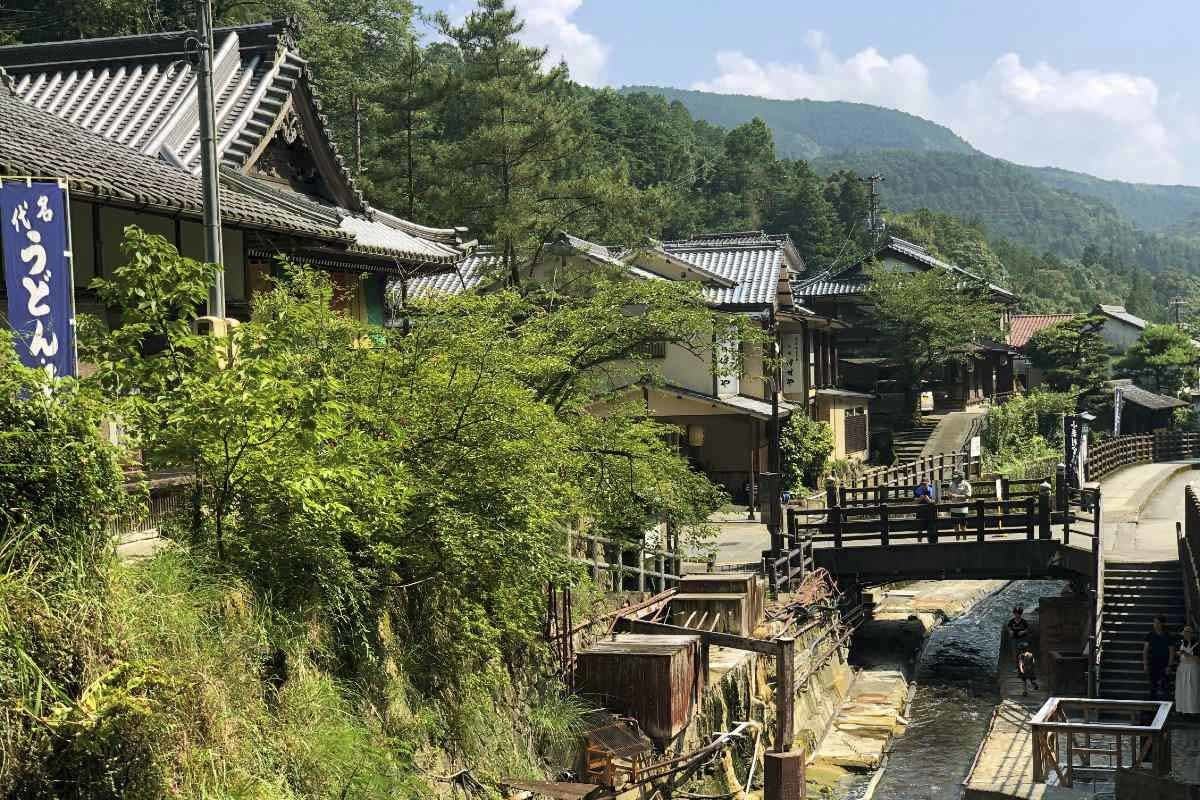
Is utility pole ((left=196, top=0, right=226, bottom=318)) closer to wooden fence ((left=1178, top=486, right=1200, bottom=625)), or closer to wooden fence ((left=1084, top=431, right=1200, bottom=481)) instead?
wooden fence ((left=1178, top=486, right=1200, bottom=625))

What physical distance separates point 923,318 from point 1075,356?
45.9ft

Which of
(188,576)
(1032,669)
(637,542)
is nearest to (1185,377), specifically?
(1032,669)

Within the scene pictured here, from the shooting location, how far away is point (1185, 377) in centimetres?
7250

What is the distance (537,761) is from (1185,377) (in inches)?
2620

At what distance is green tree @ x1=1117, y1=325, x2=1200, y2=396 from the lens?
71562 millimetres

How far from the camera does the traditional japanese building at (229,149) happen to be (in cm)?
1602

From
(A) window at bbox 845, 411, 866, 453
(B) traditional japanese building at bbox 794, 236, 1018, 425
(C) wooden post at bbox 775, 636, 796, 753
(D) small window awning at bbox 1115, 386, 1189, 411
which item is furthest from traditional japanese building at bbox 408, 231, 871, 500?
(D) small window awning at bbox 1115, 386, 1189, 411

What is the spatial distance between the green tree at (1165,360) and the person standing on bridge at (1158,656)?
52.9 metres

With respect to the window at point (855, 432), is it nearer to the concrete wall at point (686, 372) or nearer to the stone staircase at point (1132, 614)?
the concrete wall at point (686, 372)

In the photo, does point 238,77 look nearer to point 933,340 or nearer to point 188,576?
point 188,576

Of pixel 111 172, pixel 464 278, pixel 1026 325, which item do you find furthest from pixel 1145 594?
pixel 1026 325

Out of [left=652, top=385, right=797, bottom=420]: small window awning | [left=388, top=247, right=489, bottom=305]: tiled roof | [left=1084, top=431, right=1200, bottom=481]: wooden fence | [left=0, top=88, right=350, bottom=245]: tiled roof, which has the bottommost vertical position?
[left=1084, top=431, right=1200, bottom=481]: wooden fence

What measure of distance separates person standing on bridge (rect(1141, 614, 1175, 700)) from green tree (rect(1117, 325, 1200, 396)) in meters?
52.9

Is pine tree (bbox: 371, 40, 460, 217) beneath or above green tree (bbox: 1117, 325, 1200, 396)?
above
